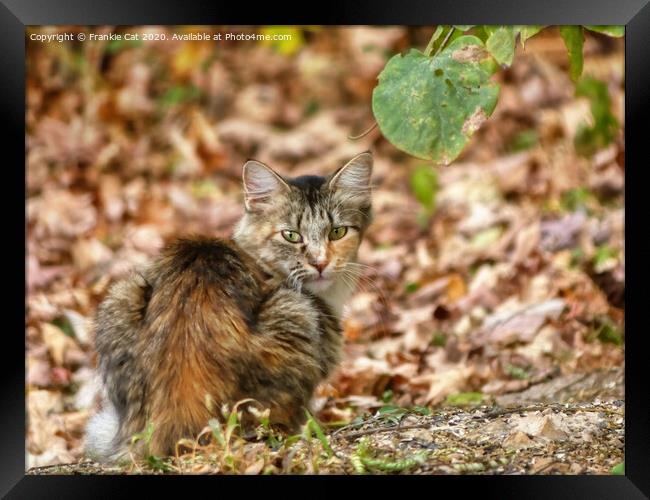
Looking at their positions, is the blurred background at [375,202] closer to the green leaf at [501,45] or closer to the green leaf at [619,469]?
the green leaf at [619,469]

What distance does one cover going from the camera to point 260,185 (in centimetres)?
429

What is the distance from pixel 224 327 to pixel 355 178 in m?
1.20

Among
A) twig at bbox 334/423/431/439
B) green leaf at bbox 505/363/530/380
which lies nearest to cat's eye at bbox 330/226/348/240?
twig at bbox 334/423/431/439

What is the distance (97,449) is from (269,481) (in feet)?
3.26

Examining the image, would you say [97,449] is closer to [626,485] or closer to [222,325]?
[222,325]

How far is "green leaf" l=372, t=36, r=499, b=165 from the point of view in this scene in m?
3.43

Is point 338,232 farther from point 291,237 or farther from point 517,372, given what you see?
point 517,372

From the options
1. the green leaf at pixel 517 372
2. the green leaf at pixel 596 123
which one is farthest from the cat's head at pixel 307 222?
the green leaf at pixel 596 123

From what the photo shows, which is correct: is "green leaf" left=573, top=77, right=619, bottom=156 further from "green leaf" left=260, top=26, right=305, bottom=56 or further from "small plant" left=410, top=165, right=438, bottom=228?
"green leaf" left=260, top=26, right=305, bottom=56

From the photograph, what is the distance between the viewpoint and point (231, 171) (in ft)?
29.3

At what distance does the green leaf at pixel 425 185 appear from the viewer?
25.9 ft

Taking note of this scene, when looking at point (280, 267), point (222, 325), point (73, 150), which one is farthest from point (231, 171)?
point (222, 325)
